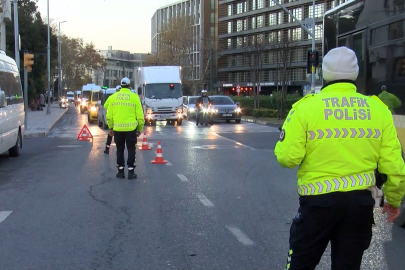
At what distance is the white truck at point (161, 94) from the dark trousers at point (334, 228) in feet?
91.1

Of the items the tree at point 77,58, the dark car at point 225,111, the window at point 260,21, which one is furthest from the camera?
the tree at point 77,58

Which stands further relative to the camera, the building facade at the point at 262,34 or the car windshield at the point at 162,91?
the building facade at the point at 262,34

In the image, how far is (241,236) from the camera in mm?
6699

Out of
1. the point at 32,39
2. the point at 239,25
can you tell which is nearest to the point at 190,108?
the point at 32,39

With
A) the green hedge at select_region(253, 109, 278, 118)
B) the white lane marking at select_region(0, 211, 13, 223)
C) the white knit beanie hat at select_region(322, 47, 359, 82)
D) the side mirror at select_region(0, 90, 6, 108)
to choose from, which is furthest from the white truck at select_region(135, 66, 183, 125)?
the white knit beanie hat at select_region(322, 47, 359, 82)

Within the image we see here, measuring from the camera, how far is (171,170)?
12555 mm

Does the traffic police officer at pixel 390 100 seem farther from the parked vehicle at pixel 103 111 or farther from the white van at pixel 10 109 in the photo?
the parked vehicle at pixel 103 111

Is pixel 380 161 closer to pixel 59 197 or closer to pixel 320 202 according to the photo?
pixel 320 202

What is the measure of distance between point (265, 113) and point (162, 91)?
33.3ft

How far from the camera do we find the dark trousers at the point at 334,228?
337 centimetres

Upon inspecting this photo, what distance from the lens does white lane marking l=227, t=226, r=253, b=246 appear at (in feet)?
21.1

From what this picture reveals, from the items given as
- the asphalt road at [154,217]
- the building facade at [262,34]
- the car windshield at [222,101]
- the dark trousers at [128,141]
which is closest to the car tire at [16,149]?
the asphalt road at [154,217]

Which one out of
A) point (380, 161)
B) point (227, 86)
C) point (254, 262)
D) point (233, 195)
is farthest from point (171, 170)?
point (227, 86)

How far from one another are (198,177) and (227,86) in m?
81.7
